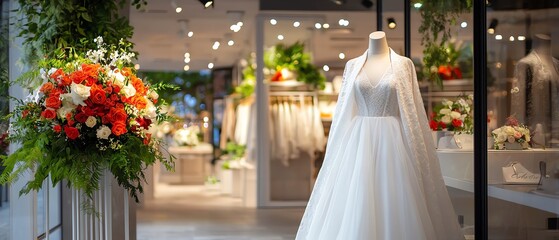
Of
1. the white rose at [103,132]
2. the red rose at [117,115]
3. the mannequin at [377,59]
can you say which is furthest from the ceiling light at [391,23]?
the white rose at [103,132]

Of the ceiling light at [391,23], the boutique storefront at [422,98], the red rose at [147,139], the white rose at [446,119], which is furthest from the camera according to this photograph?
the ceiling light at [391,23]

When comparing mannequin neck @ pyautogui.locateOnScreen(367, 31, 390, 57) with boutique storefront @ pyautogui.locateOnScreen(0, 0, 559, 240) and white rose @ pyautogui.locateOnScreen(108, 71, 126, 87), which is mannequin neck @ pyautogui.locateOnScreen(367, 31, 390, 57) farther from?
white rose @ pyautogui.locateOnScreen(108, 71, 126, 87)

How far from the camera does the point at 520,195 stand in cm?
422

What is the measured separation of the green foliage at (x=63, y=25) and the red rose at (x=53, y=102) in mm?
836

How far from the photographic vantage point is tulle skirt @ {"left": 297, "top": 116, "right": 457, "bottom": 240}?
442 cm

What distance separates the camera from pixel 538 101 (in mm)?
3904

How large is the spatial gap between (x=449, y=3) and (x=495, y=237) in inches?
66.8

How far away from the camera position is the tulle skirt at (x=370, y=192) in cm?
442

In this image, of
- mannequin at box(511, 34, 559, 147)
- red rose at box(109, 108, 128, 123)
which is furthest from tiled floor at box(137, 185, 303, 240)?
mannequin at box(511, 34, 559, 147)

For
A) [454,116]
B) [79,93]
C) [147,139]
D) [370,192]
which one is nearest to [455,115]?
[454,116]

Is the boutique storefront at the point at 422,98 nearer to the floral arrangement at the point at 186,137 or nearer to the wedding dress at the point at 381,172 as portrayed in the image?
the wedding dress at the point at 381,172

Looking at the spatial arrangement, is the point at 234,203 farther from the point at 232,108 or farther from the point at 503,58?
the point at 503,58

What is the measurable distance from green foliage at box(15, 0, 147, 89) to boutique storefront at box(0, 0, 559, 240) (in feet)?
0.46

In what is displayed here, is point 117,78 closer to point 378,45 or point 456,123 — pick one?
point 378,45
